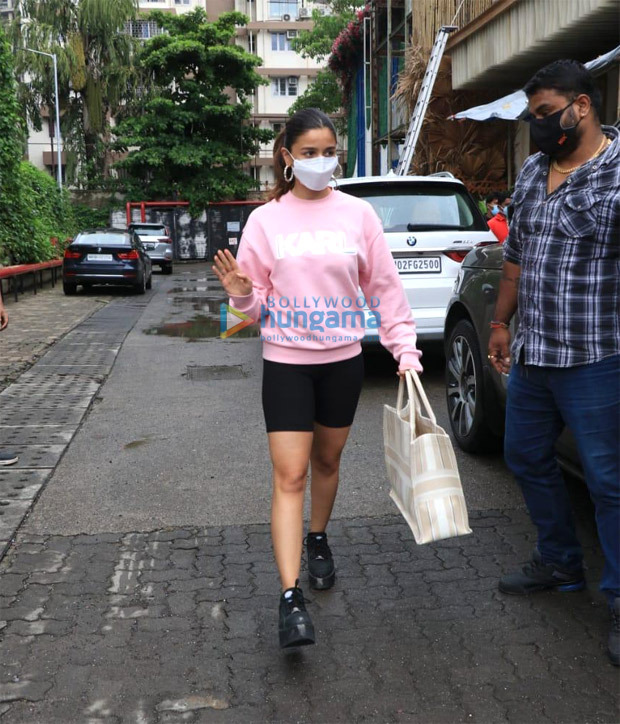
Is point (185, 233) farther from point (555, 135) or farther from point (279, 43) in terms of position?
point (555, 135)

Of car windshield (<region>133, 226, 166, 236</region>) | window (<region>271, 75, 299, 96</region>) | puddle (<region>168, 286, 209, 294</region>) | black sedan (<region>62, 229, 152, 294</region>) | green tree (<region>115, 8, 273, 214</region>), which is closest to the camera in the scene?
black sedan (<region>62, 229, 152, 294</region>)

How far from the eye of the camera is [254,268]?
10.8 ft

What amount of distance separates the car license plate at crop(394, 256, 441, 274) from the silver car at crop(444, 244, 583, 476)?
1.75m

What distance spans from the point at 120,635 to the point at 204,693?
1.86ft

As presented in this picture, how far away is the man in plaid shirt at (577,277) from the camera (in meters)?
2.99

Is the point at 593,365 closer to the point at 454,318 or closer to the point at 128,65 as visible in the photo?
the point at 454,318

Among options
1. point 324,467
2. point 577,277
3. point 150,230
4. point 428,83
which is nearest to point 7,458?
point 324,467

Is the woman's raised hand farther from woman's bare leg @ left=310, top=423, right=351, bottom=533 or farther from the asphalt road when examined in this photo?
the asphalt road

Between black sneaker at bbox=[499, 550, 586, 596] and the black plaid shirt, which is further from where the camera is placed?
black sneaker at bbox=[499, 550, 586, 596]

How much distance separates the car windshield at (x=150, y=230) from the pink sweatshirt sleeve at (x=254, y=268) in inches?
1057

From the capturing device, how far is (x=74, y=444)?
245 inches

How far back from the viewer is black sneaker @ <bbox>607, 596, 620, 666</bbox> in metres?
2.97

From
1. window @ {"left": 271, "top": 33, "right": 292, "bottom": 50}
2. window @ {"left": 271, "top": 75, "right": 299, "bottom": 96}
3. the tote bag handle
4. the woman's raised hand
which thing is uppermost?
window @ {"left": 271, "top": 33, "right": 292, "bottom": 50}

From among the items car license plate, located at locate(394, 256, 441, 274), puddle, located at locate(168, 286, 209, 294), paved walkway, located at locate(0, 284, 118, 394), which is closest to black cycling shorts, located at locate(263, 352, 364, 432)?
car license plate, located at locate(394, 256, 441, 274)
